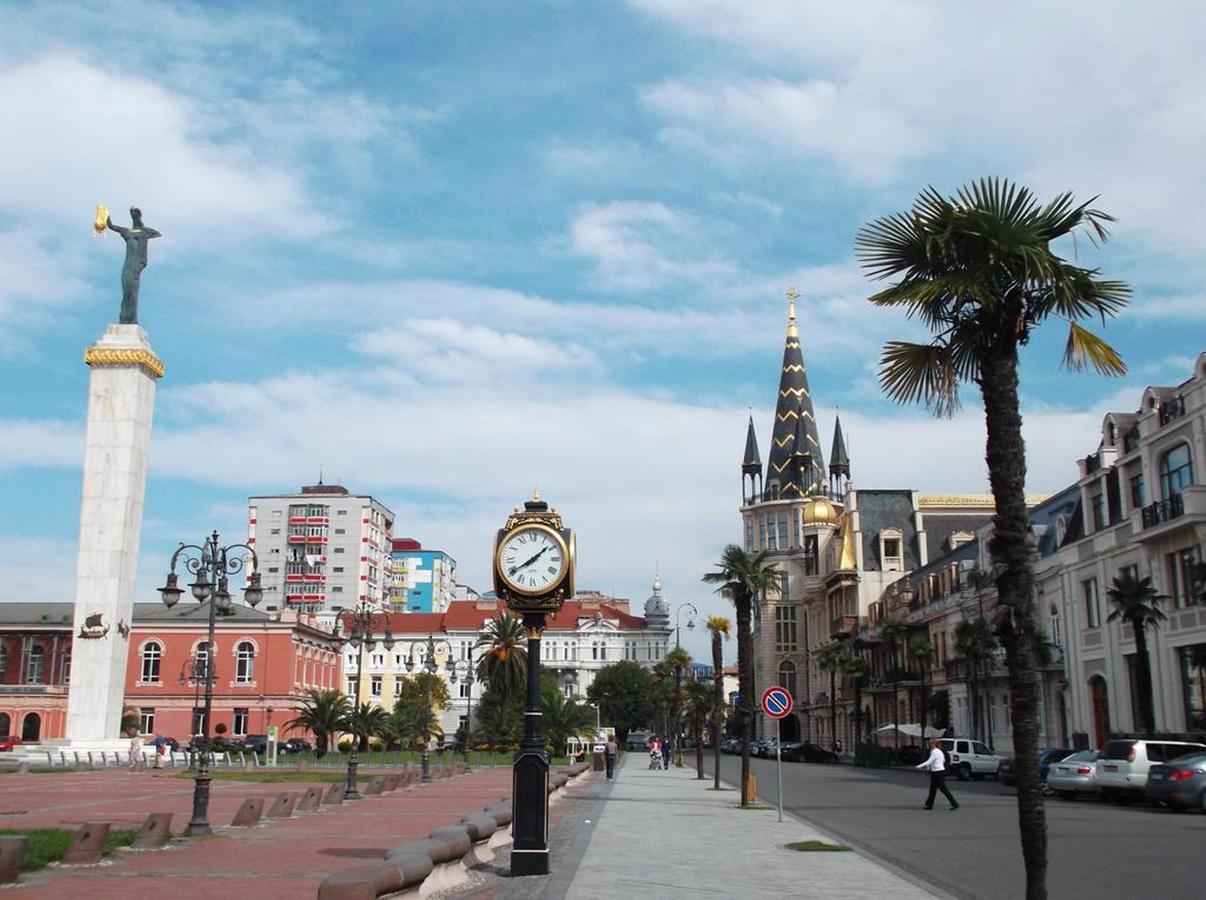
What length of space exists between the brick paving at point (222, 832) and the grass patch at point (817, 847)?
6.03 meters

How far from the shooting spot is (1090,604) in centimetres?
4491

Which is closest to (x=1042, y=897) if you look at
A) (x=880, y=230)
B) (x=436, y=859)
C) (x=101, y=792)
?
(x=880, y=230)

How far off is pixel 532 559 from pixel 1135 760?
19.3 meters

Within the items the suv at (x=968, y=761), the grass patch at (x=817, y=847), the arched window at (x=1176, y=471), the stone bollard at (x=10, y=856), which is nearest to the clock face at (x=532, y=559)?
the grass patch at (x=817, y=847)

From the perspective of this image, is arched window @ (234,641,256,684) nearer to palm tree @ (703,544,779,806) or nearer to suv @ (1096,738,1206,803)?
palm tree @ (703,544,779,806)

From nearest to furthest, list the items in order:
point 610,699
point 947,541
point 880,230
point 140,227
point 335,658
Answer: point 880,230, point 140,227, point 947,541, point 335,658, point 610,699

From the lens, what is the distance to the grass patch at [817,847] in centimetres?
1780

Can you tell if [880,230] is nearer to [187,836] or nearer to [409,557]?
[187,836]

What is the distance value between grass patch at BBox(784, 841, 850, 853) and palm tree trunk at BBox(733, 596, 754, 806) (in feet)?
33.7

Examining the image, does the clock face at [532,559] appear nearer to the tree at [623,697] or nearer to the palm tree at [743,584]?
the palm tree at [743,584]

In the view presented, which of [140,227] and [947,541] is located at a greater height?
[140,227]

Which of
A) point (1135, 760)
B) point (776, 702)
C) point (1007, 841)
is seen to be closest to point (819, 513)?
point (1135, 760)

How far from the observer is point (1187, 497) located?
36.4 m

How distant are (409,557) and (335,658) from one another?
6935 centimetres
